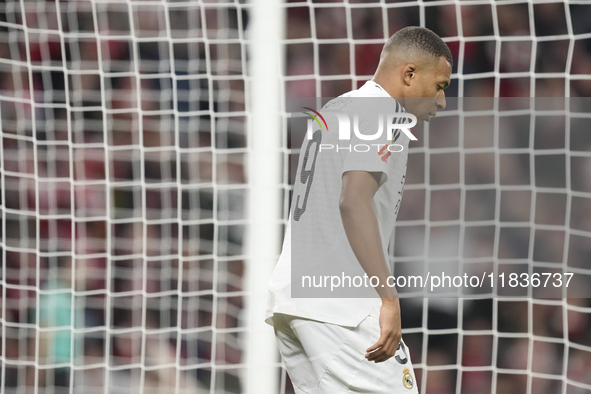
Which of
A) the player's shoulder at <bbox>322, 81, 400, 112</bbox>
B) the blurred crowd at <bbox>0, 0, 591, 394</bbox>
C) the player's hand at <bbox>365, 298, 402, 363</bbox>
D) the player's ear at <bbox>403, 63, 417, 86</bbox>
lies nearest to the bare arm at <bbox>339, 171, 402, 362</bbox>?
the player's hand at <bbox>365, 298, 402, 363</bbox>

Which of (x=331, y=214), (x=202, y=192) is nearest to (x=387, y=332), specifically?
(x=331, y=214)

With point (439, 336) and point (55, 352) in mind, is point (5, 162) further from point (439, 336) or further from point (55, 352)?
point (439, 336)

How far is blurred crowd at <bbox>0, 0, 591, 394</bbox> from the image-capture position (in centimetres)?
219

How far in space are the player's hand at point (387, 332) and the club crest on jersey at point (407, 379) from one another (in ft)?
0.21

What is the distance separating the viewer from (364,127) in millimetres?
1094

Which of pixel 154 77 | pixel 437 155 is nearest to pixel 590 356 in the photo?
pixel 437 155

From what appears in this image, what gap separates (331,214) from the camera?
3.75 feet

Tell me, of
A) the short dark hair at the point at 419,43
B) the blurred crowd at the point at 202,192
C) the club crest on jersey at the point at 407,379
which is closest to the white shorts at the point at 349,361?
the club crest on jersey at the point at 407,379

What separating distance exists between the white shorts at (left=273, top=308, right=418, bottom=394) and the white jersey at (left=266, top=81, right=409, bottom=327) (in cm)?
2

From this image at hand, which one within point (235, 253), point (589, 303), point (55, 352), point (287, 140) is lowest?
point (55, 352)

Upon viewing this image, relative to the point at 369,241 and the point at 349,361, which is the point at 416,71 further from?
the point at 349,361

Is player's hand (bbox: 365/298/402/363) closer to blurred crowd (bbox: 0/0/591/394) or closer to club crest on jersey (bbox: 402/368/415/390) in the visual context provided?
club crest on jersey (bbox: 402/368/415/390)

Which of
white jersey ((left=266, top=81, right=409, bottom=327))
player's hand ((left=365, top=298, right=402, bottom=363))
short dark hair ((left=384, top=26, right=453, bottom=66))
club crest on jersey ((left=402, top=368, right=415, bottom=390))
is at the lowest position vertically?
club crest on jersey ((left=402, top=368, right=415, bottom=390))

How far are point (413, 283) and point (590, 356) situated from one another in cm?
64
